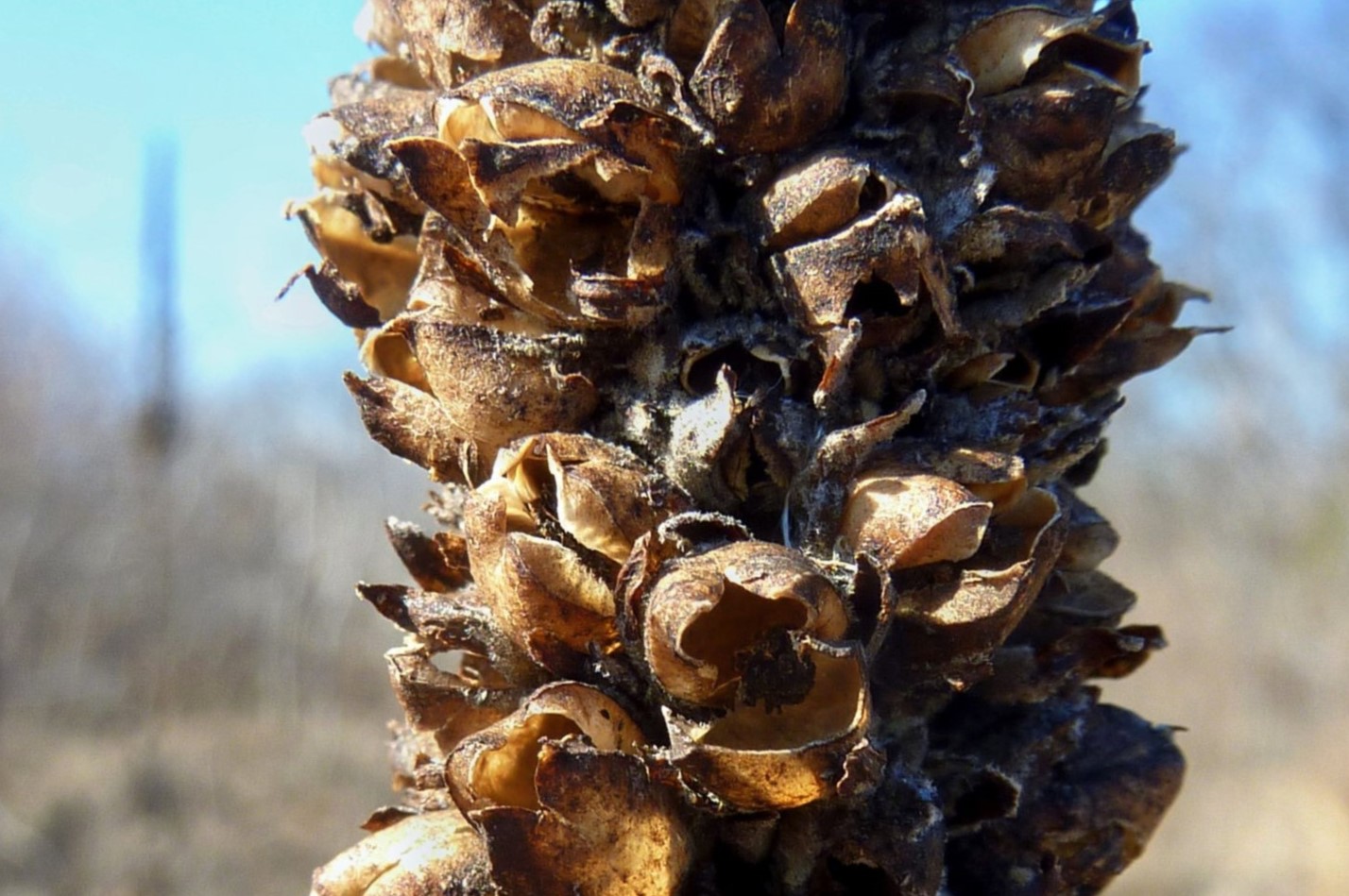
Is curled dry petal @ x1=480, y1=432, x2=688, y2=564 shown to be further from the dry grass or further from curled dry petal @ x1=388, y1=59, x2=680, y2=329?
the dry grass

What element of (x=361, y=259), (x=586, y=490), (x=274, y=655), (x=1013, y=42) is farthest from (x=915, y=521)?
(x=274, y=655)

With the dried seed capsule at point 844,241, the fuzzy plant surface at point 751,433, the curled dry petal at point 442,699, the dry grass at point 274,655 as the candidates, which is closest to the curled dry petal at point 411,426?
the fuzzy plant surface at point 751,433

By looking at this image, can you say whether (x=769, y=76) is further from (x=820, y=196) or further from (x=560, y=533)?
(x=560, y=533)

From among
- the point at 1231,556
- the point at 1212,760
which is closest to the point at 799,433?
the point at 1212,760

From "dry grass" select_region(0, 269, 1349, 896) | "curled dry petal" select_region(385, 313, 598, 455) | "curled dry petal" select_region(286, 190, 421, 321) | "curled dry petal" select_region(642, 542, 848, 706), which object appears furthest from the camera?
"dry grass" select_region(0, 269, 1349, 896)

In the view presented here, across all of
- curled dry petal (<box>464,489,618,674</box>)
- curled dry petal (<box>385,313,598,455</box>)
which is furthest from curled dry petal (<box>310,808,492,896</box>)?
curled dry petal (<box>385,313,598,455</box>)

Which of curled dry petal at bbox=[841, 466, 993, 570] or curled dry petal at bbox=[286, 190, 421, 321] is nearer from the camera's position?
curled dry petal at bbox=[841, 466, 993, 570]
